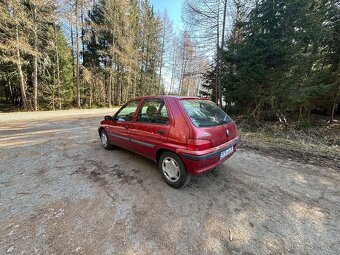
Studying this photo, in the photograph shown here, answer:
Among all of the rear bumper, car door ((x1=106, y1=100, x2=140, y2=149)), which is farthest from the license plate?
car door ((x1=106, y1=100, x2=140, y2=149))

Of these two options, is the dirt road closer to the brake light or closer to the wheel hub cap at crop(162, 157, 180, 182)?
the wheel hub cap at crop(162, 157, 180, 182)

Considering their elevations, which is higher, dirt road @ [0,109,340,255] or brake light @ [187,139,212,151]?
brake light @ [187,139,212,151]

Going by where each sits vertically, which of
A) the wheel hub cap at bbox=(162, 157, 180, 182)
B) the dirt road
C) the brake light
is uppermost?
the brake light

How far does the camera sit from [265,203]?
8.59ft

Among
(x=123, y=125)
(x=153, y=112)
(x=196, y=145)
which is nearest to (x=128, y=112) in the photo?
(x=123, y=125)

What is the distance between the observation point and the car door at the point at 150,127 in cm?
302

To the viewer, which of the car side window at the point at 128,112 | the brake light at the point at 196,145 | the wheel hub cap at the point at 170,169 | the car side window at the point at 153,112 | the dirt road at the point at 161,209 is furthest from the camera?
the car side window at the point at 128,112

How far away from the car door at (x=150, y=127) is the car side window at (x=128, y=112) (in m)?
0.26

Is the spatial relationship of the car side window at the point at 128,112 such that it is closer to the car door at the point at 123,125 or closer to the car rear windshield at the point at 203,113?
the car door at the point at 123,125

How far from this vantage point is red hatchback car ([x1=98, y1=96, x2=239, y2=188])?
8.68 ft

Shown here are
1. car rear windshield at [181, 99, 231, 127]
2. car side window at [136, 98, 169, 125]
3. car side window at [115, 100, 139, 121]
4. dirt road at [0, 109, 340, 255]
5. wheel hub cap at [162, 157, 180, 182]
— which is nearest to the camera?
dirt road at [0, 109, 340, 255]

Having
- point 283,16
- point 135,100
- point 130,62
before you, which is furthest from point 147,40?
point 135,100

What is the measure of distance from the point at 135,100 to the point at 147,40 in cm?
2366

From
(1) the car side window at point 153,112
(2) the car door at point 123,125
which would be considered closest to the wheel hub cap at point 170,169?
(1) the car side window at point 153,112
